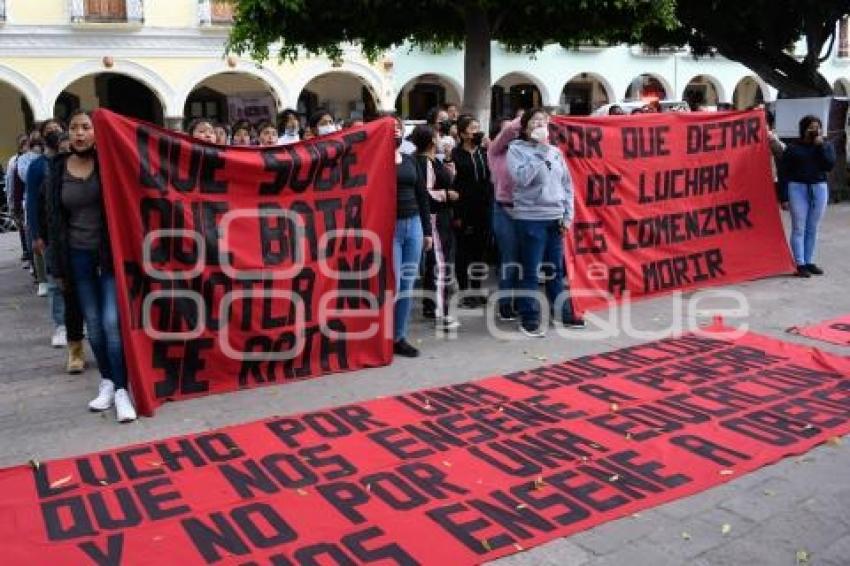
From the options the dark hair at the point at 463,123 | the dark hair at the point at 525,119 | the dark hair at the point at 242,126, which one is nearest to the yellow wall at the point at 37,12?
the dark hair at the point at 242,126

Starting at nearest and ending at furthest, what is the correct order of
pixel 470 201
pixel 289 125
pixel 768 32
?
pixel 470 201
pixel 289 125
pixel 768 32

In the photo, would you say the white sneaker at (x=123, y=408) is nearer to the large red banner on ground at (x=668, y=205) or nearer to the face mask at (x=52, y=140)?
the face mask at (x=52, y=140)

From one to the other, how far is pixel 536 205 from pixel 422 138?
1052 millimetres

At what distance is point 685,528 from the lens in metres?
3.76

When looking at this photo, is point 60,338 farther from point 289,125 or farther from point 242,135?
point 289,125

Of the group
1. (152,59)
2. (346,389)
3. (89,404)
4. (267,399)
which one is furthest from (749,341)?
(152,59)

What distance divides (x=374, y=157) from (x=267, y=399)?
1949 mm

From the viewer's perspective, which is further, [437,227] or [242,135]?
[242,135]

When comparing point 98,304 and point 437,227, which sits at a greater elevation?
point 437,227

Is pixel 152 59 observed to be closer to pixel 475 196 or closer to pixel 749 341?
pixel 475 196

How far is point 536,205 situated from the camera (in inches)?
274

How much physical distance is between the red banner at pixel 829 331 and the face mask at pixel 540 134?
2.47 m

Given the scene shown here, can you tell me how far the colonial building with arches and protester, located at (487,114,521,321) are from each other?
13274 mm

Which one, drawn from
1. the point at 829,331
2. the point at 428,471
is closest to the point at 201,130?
the point at 428,471
